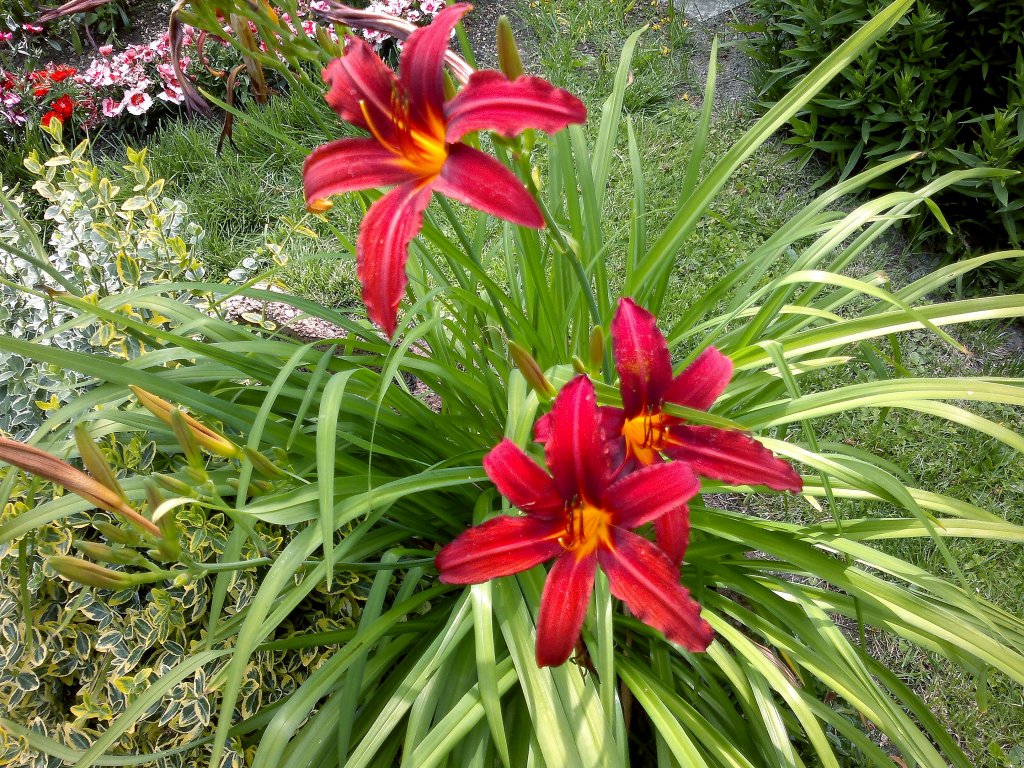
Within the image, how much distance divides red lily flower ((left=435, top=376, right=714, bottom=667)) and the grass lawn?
108cm

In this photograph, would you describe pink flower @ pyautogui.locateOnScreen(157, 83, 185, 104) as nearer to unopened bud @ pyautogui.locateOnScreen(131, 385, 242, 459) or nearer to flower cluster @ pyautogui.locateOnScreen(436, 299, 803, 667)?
unopened bud @ pyautogui.locateOnScreen(131, 385, 242, 459)

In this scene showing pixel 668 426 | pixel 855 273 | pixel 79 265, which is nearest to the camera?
pixel 668 426

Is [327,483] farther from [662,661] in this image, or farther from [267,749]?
[662,661]

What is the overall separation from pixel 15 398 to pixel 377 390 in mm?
946

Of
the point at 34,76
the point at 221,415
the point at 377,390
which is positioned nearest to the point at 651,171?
the point at 377,390

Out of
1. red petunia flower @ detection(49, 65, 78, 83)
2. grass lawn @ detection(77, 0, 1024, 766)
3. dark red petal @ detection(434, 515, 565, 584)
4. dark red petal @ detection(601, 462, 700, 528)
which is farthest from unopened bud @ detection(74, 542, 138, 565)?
red petunia flower @ detection(49, 65, 78, 83)

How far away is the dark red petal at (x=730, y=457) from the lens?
101 centimetres

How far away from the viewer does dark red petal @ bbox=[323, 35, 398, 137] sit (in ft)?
3.34

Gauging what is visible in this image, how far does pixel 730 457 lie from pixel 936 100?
8.25 ft

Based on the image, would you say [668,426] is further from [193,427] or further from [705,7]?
[705,7]

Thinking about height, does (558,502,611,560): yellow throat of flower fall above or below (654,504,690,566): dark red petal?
above

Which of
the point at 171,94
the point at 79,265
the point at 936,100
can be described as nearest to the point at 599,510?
the point at 79,265

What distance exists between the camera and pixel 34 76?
12.0 ft

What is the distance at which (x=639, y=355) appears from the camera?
3.47ft
